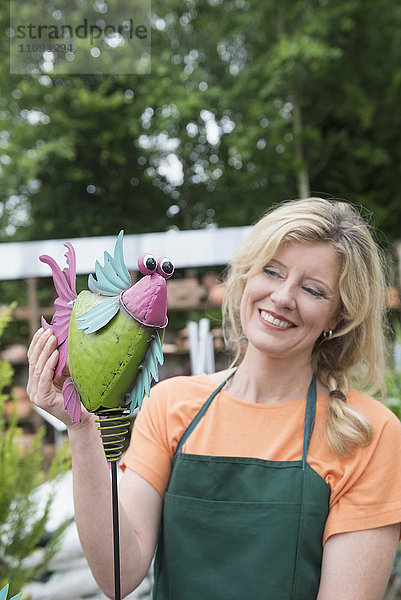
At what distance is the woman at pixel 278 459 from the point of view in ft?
2.89

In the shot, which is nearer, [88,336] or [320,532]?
[88,336]

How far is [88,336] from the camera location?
0.66 metres


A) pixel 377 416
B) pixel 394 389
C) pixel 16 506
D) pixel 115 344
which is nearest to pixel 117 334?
pixel 115 344

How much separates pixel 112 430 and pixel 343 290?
A: 494mm

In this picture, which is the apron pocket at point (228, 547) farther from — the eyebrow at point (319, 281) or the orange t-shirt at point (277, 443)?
the eyebrow at point (319, 281)

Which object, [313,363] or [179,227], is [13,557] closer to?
[313,363]

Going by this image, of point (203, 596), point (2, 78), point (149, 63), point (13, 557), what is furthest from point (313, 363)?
point (2, 78)

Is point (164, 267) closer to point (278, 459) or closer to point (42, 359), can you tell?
point (42, 359)

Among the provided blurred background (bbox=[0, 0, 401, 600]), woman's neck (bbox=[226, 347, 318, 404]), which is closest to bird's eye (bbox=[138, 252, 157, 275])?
woman's neck (bbox=[226, 347, 318, 404])

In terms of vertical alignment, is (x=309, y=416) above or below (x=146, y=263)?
below

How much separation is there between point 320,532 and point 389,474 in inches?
5.9

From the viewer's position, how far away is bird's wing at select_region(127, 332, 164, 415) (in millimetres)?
662

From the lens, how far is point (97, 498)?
2.56 ft

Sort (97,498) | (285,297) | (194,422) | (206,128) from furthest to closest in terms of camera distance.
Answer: (206,128) < (194,422) < (285,297) < (97,498)
